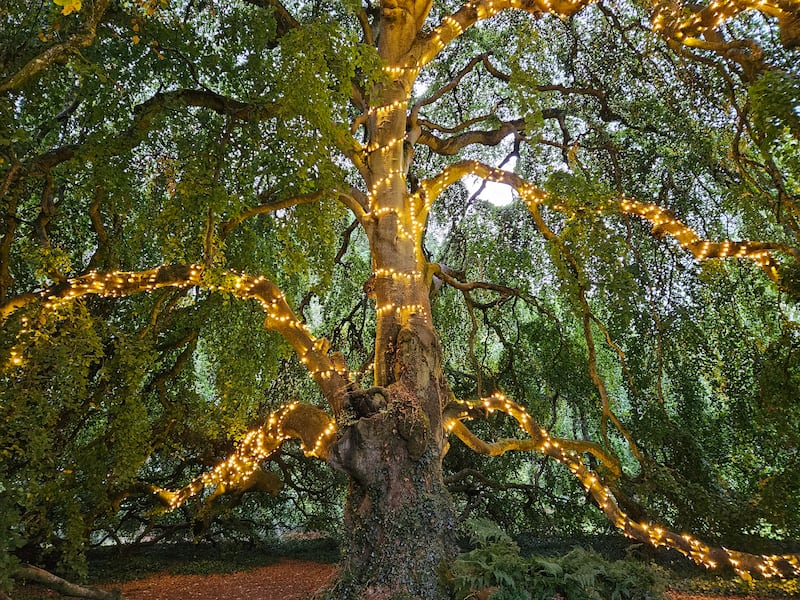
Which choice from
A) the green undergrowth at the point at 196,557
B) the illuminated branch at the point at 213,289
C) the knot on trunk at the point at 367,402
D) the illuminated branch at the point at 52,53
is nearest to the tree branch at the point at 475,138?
the illuminated branch at the point at 213,289

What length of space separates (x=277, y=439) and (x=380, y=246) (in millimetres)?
1858

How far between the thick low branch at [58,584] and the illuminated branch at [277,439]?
0.79 metres

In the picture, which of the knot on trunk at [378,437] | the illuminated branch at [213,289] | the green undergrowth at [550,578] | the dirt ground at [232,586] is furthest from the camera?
the dirt ground at [232,586]

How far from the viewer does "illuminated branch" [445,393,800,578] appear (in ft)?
10.7

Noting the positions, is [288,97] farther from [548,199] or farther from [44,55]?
[548,199]

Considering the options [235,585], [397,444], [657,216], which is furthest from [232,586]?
[657,216]

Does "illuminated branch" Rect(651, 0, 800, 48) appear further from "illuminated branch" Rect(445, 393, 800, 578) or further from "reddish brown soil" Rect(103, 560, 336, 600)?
"reddish brown soil" Rect(103, 560, 336, 600)

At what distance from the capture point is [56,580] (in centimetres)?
357

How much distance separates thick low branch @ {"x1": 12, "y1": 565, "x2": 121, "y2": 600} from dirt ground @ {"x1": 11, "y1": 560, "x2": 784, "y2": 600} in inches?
27.7

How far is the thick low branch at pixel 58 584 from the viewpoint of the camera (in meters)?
3.48

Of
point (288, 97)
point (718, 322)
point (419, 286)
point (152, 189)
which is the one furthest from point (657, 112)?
point (152, 189)

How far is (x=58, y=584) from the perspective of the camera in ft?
11.8

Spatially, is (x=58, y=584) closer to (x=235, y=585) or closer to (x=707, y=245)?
(x=235, y=585)

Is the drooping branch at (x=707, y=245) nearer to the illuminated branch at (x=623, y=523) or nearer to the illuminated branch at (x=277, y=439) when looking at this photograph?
the illuminated branch at (x=623, y=523)
